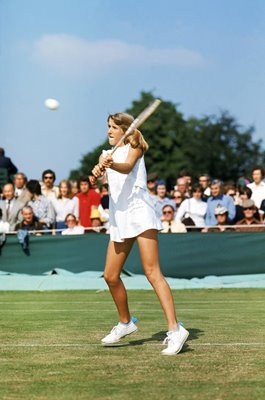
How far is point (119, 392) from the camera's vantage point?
692cm

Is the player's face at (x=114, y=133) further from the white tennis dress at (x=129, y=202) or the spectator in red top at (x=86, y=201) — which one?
the spectator in red top at (x=86, y=201)

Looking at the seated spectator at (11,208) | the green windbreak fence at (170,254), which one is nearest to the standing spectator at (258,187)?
the green windbreak fence at (170,254)

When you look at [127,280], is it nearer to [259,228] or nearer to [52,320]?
[259,228]

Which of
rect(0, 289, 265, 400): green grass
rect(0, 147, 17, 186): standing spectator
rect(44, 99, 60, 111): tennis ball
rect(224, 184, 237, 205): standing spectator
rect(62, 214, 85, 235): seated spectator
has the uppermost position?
rect(44, 99, 60, 111): tennis ball

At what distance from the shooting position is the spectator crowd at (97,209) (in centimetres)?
1980

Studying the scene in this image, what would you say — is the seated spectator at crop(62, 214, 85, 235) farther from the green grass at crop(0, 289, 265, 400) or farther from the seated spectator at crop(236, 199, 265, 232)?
the green grass at crop(0, 289, 265, 400)

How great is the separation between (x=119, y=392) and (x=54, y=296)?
10187 millimetres

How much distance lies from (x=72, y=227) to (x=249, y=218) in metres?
3.41

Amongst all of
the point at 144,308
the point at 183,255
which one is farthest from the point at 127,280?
the point at 144,308

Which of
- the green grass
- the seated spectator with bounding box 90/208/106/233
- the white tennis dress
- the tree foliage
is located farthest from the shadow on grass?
the tree foliage

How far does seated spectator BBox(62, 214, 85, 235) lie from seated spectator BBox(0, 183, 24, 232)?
91cm

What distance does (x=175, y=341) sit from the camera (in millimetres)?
8805

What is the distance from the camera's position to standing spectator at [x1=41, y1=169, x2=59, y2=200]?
68.6 feet

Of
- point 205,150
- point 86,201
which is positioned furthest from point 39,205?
point 205,150
